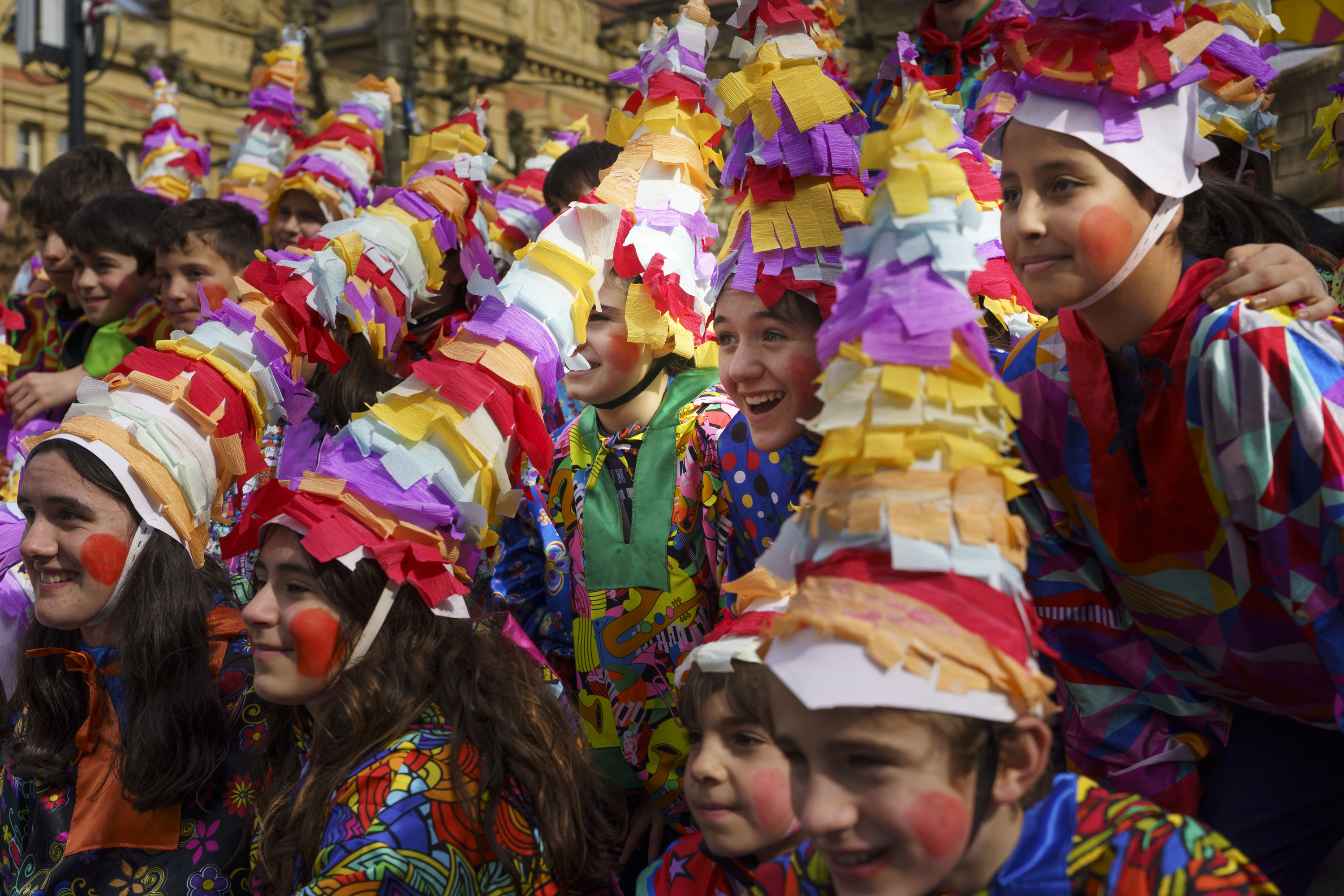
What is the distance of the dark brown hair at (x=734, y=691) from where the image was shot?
6.64 feet

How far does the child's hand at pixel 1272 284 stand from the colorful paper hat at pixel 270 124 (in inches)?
195

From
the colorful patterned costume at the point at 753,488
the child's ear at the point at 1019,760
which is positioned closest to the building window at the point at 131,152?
the colorful patterned costume at the point at 753,488

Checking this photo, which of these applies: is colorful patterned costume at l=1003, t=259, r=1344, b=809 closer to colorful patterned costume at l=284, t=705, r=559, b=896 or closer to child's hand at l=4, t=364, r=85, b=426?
colorful patterned costume at l=284, t=705, r=559, b=896

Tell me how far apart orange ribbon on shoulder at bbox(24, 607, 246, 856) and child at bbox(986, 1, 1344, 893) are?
6.04ft

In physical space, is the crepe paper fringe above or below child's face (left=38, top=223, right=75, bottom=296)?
above

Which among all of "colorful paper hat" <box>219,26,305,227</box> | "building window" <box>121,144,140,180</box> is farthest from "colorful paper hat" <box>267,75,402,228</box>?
A: "building window" <box>121,144,140,180</box>

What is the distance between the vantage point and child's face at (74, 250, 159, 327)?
15.1 feet

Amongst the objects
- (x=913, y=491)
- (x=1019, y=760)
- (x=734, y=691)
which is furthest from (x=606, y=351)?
(x=1019, y=760)

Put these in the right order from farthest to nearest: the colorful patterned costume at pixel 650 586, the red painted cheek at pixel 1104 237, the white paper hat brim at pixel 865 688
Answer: the colorful patterned costume at pixel 650 586 → the red painted cheek at pixel 1104 237 → the white paper hat brim at pixel 865 688

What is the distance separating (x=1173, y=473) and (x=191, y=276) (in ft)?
11.4

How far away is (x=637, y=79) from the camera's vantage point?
332 centimetres

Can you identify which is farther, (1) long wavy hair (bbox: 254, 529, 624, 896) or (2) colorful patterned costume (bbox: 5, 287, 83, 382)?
(2) colorful patterned costume (bbox: 5, 287, 83, 382)

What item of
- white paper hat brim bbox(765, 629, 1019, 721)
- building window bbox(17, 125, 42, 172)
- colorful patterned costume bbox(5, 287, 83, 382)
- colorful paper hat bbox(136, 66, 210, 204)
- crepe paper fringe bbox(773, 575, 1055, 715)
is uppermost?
crepe paper fringe bbox(773, 575, 1055, 715)

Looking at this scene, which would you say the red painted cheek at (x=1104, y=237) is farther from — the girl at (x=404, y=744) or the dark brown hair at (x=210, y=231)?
the dark brown hair at (x=210, y=231)
